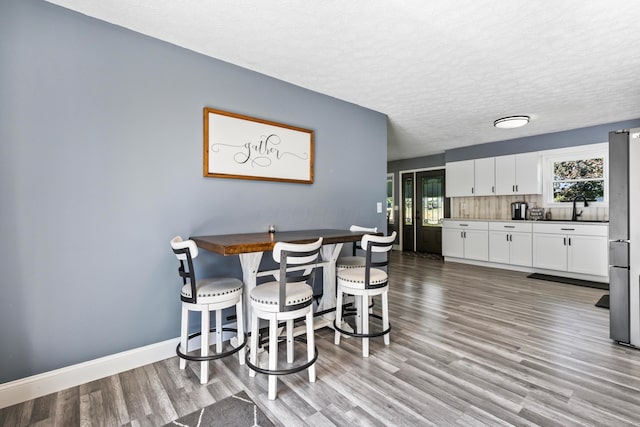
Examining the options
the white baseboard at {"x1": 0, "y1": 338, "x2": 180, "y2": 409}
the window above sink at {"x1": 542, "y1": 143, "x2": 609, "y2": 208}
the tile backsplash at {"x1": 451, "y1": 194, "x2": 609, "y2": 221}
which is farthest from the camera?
the tile backsplash at {"x1": 451, "y1": 194, "x2": 609, "y2": 221}

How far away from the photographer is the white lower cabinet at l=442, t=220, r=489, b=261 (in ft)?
18.8

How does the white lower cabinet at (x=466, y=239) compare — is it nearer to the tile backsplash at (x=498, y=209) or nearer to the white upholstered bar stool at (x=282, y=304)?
the tile backsplash at (x=498, y=209)

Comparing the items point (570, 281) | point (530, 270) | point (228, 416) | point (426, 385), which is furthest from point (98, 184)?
point (530, 270)

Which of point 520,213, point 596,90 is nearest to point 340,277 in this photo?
point 596,90

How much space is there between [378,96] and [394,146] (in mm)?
2739

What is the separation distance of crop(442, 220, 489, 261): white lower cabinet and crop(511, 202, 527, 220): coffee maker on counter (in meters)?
0.51

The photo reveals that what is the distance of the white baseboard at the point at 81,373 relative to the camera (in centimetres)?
182

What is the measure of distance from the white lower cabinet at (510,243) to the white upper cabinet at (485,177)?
0.67 metres

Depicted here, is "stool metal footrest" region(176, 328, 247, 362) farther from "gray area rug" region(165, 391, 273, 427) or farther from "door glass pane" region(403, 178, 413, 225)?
"door glass pane" region(403, 178, 413, 225)

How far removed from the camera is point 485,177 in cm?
588

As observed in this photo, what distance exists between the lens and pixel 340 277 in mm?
2514

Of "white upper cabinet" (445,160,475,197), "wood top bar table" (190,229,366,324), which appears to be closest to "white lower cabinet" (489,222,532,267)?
"white upper cabinet" (445,160,475,197)

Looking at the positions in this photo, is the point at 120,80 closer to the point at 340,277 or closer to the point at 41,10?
the point at 41,10

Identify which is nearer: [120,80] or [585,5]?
[585,5]
